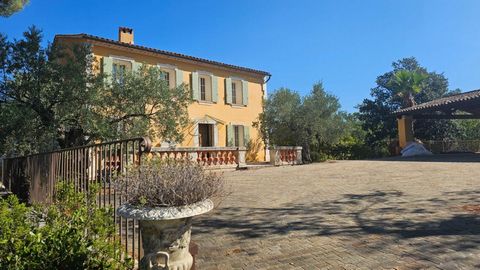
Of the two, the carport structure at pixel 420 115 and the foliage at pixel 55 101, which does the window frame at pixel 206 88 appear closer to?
the foliage at pixel 55 101

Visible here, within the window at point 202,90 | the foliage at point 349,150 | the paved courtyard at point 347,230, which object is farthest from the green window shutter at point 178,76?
the foliage at point 349,150

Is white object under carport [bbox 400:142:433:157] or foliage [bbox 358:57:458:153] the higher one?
foliage [bbox 358:57:458:153]

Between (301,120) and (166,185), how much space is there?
1672 cm

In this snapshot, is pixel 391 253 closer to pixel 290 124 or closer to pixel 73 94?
pixel 73 94

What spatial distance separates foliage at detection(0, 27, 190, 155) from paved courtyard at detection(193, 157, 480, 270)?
451 cm

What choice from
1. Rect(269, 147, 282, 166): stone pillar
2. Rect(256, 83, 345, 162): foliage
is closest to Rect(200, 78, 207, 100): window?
Rect(256, 83, 345, 162): foliage

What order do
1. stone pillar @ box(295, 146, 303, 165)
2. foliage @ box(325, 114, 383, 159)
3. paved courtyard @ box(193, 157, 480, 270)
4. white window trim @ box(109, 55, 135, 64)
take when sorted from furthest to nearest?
foliage @ box(325, 114, 383, 159), stone pillar @ box(295, 146, 303, 165), white window trim @ box(109, 55, 135, 64), paved courtyard @ box(193, 157, 480, 270)

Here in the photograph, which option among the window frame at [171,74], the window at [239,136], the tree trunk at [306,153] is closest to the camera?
the window frame at [171,74]

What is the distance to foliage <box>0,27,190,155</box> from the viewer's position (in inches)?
339

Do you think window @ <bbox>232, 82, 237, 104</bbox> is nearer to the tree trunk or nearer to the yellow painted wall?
the yellow painted wall

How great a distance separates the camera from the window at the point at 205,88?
1877 centimetres

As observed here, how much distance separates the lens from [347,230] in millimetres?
4430

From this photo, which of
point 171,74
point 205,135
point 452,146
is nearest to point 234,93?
point 205,135

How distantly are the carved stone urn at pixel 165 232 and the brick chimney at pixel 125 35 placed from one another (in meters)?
16.3
